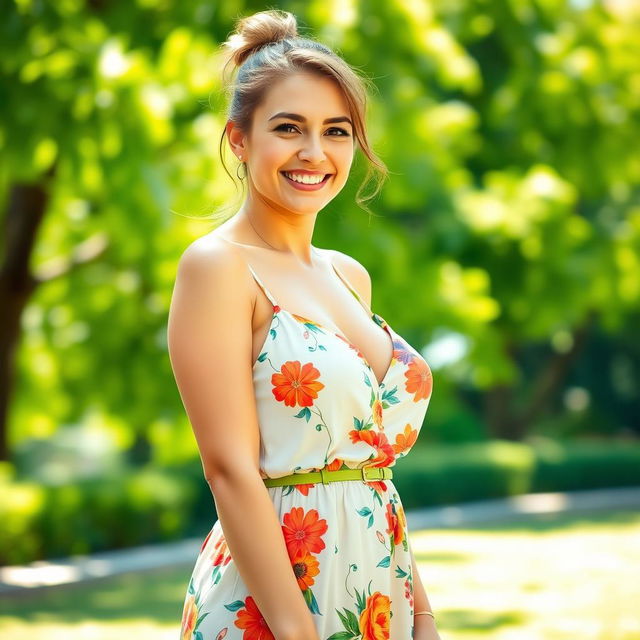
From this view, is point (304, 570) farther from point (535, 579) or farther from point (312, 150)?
point (535, 579)

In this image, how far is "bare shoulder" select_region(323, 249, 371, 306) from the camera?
2.73 m

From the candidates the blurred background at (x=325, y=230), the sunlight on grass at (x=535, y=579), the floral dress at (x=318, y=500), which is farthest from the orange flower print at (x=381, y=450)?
the sunlight on grass at (x=535, y=579)

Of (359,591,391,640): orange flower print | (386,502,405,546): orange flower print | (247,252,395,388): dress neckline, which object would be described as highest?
(247,252,395,388): dress neckline

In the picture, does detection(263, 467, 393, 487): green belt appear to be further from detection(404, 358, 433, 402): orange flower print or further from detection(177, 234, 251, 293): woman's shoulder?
detection(177, 234, 251, 293): woman's shoulder

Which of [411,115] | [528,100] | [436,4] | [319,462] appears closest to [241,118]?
[319,462]

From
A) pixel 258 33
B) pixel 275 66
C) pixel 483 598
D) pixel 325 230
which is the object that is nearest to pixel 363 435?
pixel 275 66

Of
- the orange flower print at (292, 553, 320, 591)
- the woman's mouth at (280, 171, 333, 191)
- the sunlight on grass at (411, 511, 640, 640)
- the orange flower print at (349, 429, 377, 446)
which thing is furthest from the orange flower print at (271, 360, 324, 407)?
the sunlight on grass at (411, 511, 640, 640)

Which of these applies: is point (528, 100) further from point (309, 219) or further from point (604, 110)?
point (309, 219)

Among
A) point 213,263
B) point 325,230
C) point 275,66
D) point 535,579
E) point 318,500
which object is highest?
point 325,230

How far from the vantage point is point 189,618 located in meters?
2.29

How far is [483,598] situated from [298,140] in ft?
29.7

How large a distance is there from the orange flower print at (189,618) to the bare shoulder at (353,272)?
2.62ft

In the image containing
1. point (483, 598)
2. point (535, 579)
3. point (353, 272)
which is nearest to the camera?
point (353, 272)

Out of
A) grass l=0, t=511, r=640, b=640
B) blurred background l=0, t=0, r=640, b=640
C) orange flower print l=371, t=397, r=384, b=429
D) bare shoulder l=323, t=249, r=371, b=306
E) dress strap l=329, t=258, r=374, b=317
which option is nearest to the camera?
orange flower print l=371, t=397, r=384, b=429
